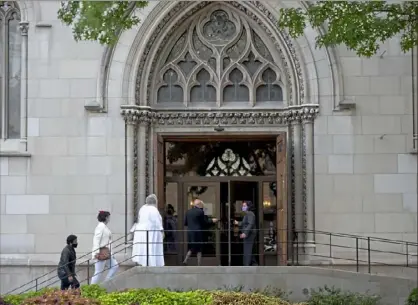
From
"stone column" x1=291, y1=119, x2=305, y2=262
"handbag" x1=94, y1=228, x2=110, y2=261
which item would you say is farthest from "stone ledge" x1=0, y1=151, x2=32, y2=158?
"stone column" x1=291, y1=119, x2=305, y2=262

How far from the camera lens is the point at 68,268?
61.2 ft

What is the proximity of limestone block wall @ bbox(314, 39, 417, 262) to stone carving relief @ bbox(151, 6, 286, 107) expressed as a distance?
180 centimetres

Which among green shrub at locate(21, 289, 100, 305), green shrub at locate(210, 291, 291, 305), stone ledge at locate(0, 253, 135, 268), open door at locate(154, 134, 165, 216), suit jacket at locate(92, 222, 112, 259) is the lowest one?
green shrub at locate(210, 291, 291, 305)

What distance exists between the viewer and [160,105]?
2370 cm

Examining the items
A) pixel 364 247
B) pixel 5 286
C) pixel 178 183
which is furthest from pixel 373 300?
pixel 5 286

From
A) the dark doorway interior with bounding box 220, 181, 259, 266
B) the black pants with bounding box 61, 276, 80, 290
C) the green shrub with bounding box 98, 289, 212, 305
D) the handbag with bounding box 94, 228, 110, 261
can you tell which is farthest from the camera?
the dark doorway interior with bounding box 220, 181, 259, 266

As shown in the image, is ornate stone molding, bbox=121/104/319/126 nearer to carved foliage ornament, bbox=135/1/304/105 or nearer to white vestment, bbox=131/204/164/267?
carved foliage ornament, bbox=135/1/304/105

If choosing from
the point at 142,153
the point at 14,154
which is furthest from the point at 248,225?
the point at 14,154

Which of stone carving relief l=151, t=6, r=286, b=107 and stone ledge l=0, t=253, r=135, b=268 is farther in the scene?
stone carving relief l=151, t=6, r=286, b=107

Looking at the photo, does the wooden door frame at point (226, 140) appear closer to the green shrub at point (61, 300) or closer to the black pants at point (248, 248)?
the black pants at point (248, 248)

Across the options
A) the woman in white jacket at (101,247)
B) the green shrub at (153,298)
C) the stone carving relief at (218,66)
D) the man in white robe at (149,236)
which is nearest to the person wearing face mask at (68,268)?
the woman in white jacket at (101,247)

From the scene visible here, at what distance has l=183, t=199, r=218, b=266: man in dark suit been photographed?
74.7ft

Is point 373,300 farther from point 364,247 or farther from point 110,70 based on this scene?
point 110,70

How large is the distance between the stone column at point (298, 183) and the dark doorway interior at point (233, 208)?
6.13 ft
